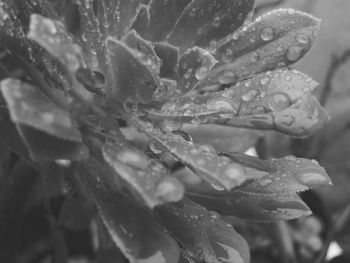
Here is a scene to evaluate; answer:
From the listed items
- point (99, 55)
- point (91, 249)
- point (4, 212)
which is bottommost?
point (91, 249)

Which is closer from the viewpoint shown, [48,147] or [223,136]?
[48,147]

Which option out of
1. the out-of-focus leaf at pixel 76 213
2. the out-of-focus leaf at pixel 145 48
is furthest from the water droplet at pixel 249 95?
the out-of-focus leaf at pixel 76 213

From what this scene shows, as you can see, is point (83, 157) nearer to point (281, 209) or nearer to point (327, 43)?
point (281, 209)

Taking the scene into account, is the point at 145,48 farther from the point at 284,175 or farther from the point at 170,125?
the point at 284,175

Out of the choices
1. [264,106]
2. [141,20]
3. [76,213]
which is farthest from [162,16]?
[76,213]

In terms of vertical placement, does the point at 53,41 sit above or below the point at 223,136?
above

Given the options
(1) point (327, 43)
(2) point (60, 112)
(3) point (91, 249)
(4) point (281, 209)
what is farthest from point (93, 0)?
(1) point (327, 43)

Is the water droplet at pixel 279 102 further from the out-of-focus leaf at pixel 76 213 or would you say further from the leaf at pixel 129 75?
the out-of-focus leaf at pixel 76 213
